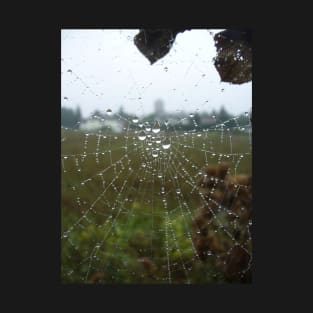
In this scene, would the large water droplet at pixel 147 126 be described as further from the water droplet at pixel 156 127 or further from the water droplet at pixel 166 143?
the water droplet at pixel 166 143

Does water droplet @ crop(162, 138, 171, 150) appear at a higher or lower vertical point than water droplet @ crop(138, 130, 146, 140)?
lower

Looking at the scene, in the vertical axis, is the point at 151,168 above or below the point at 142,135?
below

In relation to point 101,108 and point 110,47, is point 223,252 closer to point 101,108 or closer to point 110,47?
point 101,108

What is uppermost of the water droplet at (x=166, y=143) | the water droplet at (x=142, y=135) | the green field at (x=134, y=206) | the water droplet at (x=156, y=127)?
the water droplet at (x=156, y=127)

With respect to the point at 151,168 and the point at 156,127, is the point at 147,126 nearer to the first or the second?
the point at 156,127

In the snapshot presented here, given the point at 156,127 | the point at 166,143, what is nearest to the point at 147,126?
the point at 156,127

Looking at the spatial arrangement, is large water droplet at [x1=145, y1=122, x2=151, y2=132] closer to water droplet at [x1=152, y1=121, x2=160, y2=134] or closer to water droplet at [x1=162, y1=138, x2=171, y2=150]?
water droplet at [x1=152, y1=121, x2=160, y2=134]

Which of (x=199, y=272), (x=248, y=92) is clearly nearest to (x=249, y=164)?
(x=248, y=92)
